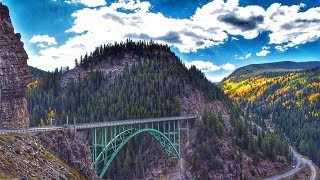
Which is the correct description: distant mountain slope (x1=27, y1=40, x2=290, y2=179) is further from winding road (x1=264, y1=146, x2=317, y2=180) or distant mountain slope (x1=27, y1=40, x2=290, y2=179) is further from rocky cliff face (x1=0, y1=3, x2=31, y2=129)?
rocky cliff face (x1=0, y1=3, x2=31, y2=129)

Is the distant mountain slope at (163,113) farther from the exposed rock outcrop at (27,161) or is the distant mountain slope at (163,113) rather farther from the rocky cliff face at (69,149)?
the exposed rock outcrop at (27,161)

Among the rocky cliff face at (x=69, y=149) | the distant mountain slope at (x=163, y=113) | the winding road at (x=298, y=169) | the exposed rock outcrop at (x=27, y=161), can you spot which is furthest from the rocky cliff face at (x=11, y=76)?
the winding road at (x=298, y=169)

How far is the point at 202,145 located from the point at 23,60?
84970mm

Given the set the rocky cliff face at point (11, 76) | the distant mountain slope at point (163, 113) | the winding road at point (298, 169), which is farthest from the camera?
the winding road at point (298, 169)

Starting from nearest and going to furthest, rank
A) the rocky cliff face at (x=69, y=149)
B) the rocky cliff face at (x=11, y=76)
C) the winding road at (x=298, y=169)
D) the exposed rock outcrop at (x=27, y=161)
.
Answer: the exposed rock outcrop at (x=27, y=161)
the rocky cliff face at (x=69, y=149)
the rocky cliff face at (x=11, y=76)
the winding road at (x=298, y=169)

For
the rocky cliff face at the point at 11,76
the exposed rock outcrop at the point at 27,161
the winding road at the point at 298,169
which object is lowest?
the winding road at the point at 298,169

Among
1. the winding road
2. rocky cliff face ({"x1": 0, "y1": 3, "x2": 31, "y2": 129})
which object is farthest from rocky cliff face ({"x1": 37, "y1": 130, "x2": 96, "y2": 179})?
the winding road

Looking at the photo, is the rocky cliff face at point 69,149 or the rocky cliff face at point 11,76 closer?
the rocky cliff face at point 69,149

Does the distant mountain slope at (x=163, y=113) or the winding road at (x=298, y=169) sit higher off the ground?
the distant mountain slope at (x=163, y=113)

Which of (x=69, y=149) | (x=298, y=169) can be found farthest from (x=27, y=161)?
(x=298, y=169)

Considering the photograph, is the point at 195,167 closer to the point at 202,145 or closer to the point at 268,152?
the point at 202,145

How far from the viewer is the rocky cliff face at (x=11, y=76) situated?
58.2 m

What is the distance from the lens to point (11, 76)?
59.6 metres

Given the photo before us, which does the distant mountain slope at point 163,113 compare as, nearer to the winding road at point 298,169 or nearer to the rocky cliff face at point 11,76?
the winding road at point 298,169
